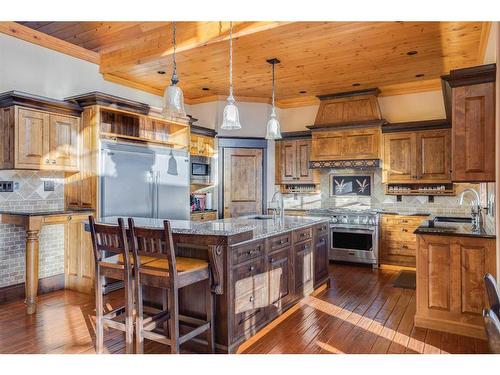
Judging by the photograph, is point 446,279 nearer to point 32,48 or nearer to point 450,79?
point 450,79

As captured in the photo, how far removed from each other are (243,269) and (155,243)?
0.74m

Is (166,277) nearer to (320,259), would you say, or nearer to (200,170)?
(320,259)

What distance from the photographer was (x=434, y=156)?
17.9ft

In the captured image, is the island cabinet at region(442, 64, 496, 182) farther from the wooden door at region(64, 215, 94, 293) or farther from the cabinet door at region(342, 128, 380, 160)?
the wooden door at region(64, 215, 94, 293)

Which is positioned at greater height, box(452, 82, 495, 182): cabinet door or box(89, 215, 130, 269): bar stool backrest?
box(452, 82, 495, 182): cabinet door

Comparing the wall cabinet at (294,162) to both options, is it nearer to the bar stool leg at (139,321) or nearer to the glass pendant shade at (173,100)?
the glass pendant shade at (173,100)

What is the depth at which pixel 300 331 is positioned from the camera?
10.2 feet

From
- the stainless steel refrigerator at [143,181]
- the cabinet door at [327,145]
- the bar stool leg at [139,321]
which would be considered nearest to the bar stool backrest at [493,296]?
the bar stool leg at [139,321]

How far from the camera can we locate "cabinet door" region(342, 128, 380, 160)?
5805 millimetres

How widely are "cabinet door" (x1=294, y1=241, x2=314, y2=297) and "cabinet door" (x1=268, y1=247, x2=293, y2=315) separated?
17cm

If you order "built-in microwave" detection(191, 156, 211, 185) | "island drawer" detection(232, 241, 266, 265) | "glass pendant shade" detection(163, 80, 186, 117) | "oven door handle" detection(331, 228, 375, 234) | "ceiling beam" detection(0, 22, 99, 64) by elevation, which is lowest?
"oven door handle" detection(331, 228, 375, 234)

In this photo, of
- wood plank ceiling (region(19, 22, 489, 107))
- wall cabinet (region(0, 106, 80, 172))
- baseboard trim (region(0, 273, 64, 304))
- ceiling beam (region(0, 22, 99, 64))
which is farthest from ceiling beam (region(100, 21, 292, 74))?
baseboard trim (region(0, 273, 64, 304))

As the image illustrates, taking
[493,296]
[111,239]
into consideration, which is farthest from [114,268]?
[493,296]

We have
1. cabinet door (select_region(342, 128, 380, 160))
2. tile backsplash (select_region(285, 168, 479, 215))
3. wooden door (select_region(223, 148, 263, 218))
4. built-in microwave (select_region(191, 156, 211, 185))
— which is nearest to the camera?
tile backsplash (select_region(285, 168, 479, 215))
